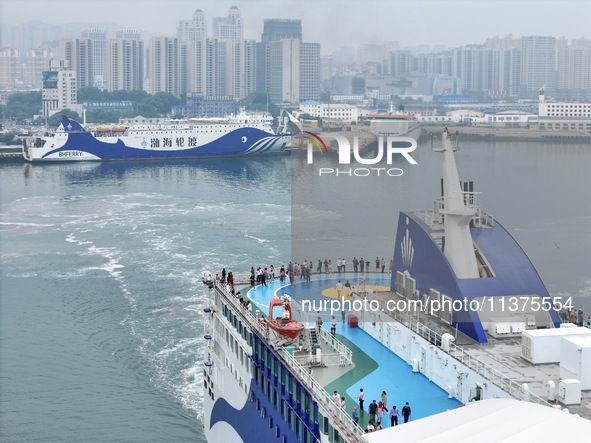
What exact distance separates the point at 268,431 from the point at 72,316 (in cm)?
695

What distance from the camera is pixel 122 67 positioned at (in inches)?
2972

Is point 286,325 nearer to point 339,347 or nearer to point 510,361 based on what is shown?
point 339,347

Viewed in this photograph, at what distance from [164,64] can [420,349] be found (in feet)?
221

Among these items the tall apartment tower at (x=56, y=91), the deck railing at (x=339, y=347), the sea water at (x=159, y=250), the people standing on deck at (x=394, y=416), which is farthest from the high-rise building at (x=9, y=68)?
the people standing on deck at (x=394, y=416)

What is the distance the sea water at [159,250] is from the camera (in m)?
10.8

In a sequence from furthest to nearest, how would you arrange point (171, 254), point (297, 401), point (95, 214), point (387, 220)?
point (95, 214)
point (387, 220)
point (171, 254)
point (297, 401)

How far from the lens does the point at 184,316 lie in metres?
13.6

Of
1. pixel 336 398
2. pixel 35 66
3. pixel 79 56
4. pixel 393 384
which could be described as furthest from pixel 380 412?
pixel 35 66

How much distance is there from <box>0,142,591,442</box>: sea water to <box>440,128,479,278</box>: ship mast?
355 centimetres

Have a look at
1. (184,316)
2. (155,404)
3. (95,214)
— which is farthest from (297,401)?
(95,214)

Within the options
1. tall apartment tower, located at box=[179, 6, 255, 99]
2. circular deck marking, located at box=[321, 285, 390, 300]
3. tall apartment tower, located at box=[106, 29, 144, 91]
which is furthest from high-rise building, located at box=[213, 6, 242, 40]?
circular deck marking, located at box=[321, 285, 390, 300]

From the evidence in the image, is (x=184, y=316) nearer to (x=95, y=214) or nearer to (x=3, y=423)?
(x=3, y=423)

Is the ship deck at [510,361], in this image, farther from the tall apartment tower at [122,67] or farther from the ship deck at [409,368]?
the tall apartment tower at [122,67]

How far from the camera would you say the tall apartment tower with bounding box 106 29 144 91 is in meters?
74.9
